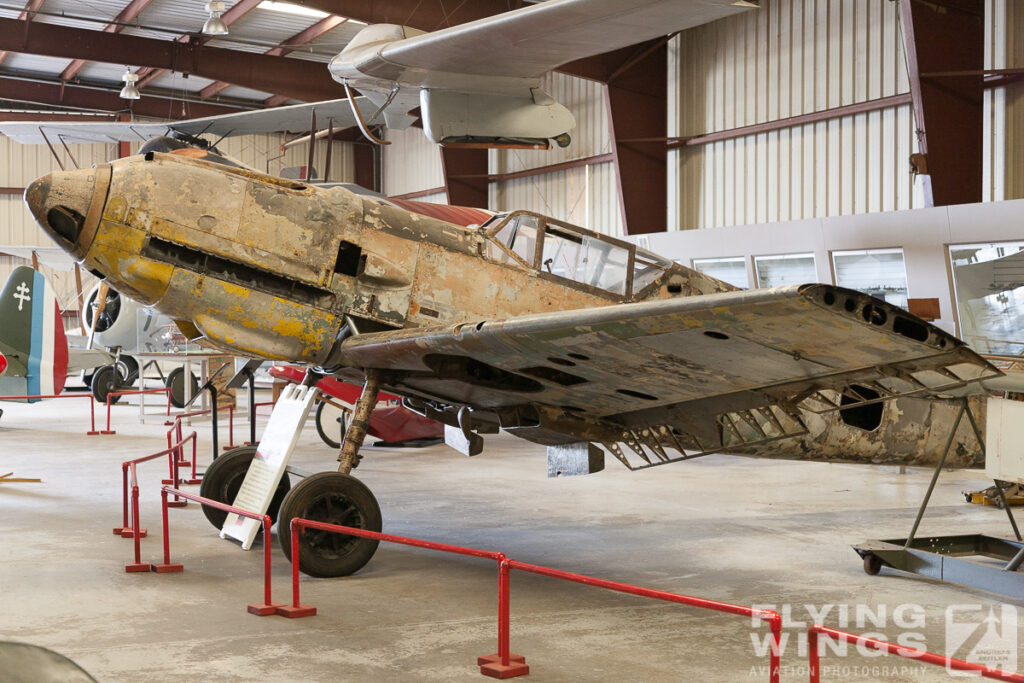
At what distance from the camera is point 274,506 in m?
8.30

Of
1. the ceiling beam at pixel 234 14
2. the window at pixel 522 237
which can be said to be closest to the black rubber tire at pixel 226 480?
the window at pixel 522 237

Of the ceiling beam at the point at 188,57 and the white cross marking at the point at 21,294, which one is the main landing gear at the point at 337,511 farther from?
the ceiling beam at the point at 188,57

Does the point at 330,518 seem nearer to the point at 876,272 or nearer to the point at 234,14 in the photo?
the point at 876,272

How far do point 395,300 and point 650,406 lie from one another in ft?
6.15

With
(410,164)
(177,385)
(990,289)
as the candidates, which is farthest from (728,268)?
(410,164)

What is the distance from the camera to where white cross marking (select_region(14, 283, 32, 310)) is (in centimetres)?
1329

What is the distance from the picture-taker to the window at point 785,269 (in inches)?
632

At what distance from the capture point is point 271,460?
7.26 meters

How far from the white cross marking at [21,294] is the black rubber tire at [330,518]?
8.58 meters

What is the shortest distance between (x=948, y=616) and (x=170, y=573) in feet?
16.3

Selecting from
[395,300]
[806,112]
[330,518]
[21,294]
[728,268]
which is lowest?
[330,518]

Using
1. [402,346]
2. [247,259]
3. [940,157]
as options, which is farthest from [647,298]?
[940,157]

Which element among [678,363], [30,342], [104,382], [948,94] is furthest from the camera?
[104,382]

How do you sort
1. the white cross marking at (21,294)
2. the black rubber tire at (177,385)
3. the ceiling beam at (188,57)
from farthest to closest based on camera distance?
the ceiling beam at (188,57), the black rubber tire at (177,385), the white cross marking at (21,294)
